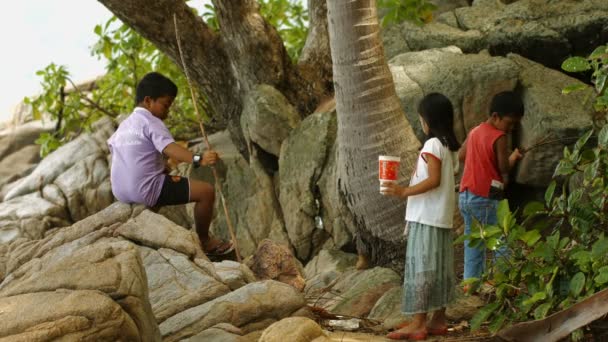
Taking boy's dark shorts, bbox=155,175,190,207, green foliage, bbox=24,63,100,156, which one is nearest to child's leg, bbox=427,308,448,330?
boy's dark shorts, bbox=155,175,190,207

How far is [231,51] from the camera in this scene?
11.5 meters

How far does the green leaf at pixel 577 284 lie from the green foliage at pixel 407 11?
5.69 metres

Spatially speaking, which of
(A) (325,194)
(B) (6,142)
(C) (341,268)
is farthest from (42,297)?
(B) (6,142)

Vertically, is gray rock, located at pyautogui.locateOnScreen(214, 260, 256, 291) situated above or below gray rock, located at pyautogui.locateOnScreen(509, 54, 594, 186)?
below

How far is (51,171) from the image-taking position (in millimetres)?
14586

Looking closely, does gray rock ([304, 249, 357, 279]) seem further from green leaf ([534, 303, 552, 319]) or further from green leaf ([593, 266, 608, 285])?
green leaf ([593, 266, 608, 285])

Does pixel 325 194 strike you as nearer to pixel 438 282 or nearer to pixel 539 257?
pixel 438 282

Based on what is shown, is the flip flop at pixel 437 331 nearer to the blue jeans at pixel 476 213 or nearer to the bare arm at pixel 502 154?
the blue jeans at pixel 476 213

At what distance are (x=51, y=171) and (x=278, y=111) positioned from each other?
5153 mm

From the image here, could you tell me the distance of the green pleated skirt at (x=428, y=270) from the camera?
22.9 ft

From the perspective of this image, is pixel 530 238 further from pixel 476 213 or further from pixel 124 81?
pixel 124 81

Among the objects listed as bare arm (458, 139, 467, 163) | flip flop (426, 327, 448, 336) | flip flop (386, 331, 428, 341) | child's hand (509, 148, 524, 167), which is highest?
bare arm (458, 139, 467, 163)

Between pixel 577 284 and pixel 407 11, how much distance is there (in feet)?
19.3

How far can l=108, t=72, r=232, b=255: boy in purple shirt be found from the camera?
8.71 meters
